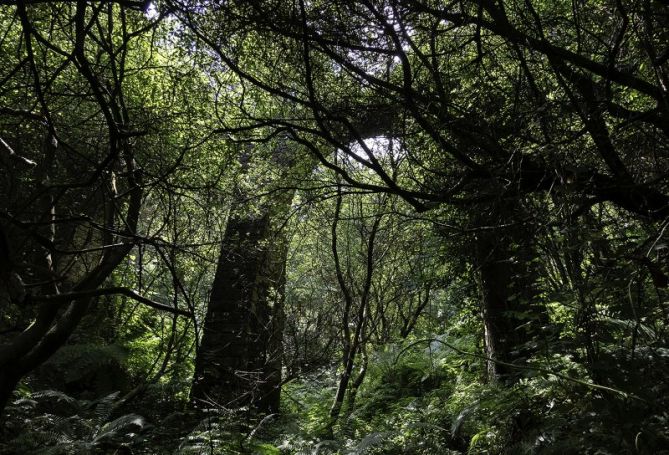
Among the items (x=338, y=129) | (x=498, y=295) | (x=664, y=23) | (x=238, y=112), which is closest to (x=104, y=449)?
(x=238, y=112)

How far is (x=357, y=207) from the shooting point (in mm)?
8352

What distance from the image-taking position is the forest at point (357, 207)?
108 inches

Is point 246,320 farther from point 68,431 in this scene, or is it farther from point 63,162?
point 63,162

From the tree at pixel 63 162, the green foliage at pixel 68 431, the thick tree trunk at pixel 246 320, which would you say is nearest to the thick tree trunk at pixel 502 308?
the thick tree trunk at pixel 246 320

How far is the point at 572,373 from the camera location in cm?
370

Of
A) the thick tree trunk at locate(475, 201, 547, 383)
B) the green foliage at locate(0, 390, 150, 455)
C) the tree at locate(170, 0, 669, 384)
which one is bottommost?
the green foliage at locate(0, 390, 150, 455)

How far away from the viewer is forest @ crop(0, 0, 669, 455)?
2752 millimetres

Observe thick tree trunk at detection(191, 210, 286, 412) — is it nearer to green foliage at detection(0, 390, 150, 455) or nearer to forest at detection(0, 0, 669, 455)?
forest at detection(0, 0, 669, 455)

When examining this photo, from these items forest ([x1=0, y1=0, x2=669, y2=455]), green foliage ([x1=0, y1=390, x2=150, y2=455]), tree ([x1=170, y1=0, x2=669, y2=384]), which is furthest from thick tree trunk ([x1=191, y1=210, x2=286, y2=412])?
tree ([x1=170, y1=0, x2=669, y2=384])

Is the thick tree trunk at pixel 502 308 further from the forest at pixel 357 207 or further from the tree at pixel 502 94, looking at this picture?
the tree at pixel 502 94

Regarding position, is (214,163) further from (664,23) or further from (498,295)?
(664,23)

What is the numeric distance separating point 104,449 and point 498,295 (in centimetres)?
431

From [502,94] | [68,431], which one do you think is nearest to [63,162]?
[68,431]

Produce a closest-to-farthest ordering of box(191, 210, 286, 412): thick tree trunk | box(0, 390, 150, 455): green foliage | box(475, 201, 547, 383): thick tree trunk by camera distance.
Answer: box(0, 390, 150, 455): green foliage
box(475, 201, 547, 383): thick tree trunk
box(191, 210, 286, 412): thick tree trunk
